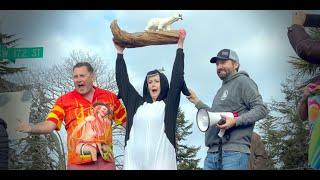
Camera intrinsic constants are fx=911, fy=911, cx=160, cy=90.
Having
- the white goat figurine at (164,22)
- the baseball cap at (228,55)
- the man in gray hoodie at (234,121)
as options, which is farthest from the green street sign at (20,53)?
the baseball cap at (228,55)

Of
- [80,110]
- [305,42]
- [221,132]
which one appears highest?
[305,42]

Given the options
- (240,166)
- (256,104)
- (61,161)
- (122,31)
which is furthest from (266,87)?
(61,161)

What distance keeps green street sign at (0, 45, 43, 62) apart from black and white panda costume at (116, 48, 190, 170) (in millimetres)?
996

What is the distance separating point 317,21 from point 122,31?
2392 mm

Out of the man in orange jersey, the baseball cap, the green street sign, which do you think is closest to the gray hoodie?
the baseball cap

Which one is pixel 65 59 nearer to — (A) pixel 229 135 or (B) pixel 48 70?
(B) pixel 48 70

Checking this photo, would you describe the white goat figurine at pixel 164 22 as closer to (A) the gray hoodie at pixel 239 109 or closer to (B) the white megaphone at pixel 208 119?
(A) the gray hoodie at pixel 239 109

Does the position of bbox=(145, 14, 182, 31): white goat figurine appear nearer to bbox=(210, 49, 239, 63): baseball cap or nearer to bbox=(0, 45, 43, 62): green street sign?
bbox=(210, 49, 239, 63): baseball cap

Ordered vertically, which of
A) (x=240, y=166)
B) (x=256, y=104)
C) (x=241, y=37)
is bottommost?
(x=240, y=166)

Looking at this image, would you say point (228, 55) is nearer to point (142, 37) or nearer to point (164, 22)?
point (164, 22)

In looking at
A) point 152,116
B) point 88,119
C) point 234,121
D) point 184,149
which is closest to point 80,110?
point 88,119

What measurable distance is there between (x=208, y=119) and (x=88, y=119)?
1.48m

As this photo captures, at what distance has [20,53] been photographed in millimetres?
11266

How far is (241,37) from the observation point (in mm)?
11102
